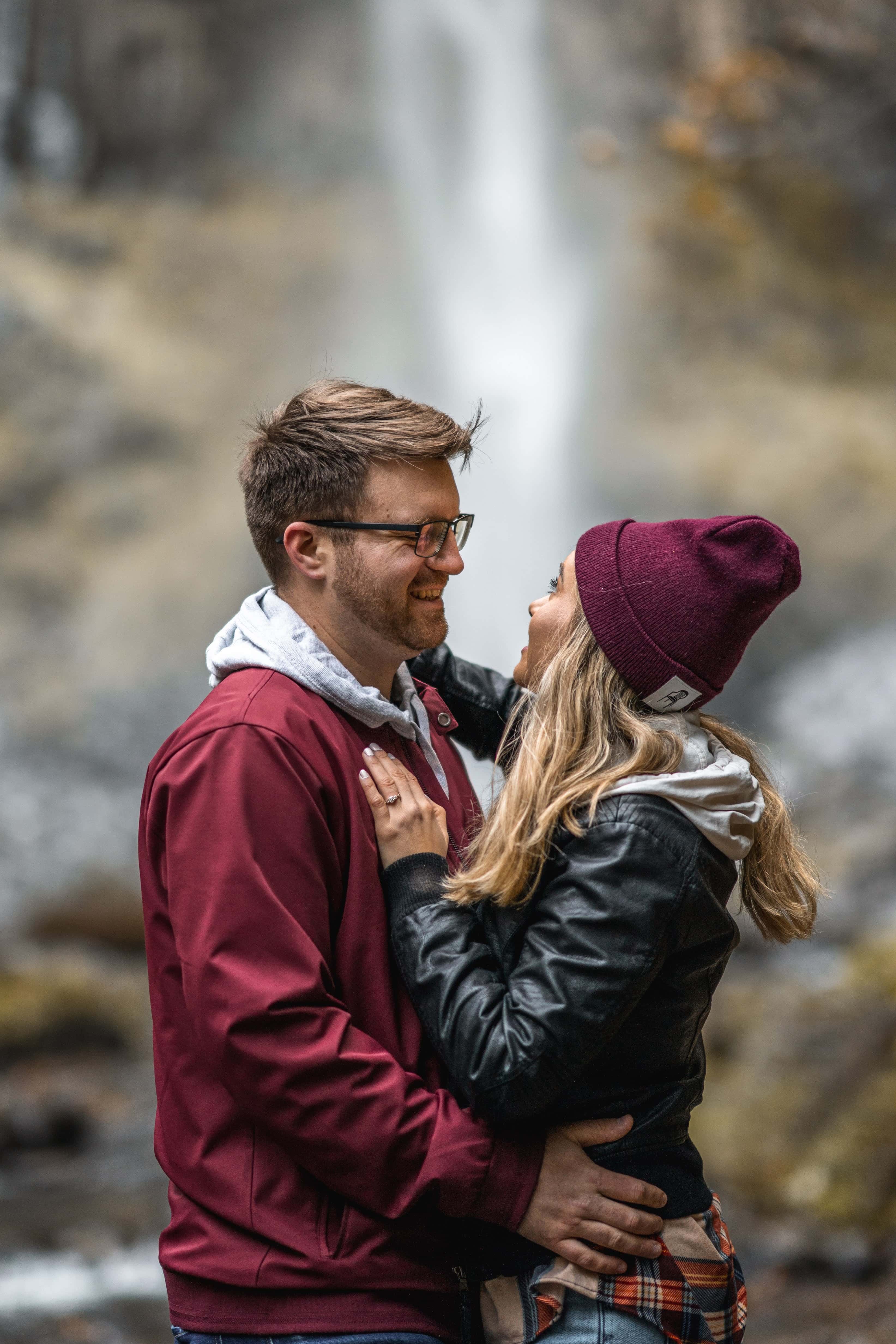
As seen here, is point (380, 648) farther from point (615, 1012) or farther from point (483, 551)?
point (483, 551)

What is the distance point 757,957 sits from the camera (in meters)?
6.80

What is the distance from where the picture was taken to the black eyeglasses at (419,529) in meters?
1.81

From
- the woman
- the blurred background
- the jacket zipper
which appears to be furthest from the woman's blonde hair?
the blurred background

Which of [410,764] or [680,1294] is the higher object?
[410,764]

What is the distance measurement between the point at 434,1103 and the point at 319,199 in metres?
8.08

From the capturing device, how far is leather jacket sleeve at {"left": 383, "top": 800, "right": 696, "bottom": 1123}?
153 cm

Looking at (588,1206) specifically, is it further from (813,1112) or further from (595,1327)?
(813,1112)

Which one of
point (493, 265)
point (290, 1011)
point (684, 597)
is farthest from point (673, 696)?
point (493, 265)

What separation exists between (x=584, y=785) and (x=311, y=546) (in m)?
0.56

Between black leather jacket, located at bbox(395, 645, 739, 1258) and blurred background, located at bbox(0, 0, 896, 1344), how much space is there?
5467 mm

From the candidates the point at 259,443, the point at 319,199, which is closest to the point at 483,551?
the point at 319,199

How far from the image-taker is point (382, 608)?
6.02 feet

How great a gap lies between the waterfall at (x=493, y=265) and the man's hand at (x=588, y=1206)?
6.61 metres

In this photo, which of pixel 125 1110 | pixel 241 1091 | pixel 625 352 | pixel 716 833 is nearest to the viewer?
pixel 241 1091
